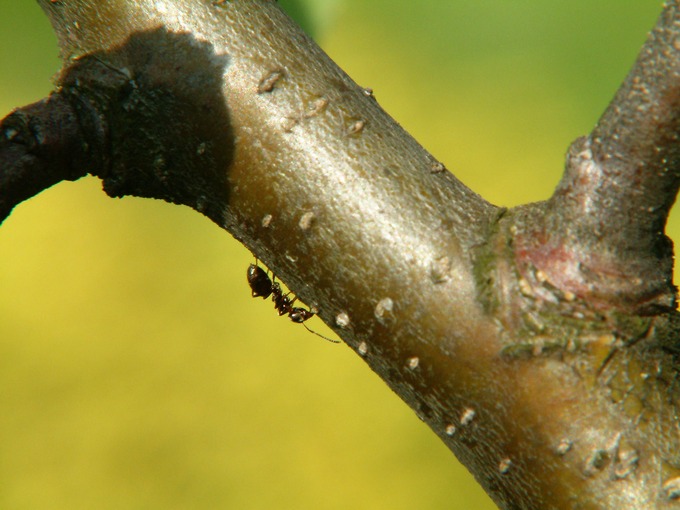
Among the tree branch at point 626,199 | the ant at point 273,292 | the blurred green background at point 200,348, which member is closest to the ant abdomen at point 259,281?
the ant at point 273,292

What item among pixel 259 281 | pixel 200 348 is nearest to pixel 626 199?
pixel 259 281

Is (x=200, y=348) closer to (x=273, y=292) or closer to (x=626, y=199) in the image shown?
(x=273, y=292)

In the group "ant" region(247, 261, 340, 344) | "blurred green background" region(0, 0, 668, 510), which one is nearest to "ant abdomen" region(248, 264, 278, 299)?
"ant" region(247, 261, 340, 344)

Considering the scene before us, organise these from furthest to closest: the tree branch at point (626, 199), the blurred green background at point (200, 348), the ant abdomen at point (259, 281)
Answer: the blurred green background at point (200, 348)
the ant abdomen at point (259, 281)
the tree branch at point (626, 199)

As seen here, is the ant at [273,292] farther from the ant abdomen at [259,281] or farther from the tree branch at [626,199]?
the tree branch at [626,199]

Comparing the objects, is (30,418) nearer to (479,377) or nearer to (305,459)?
(305,459)
